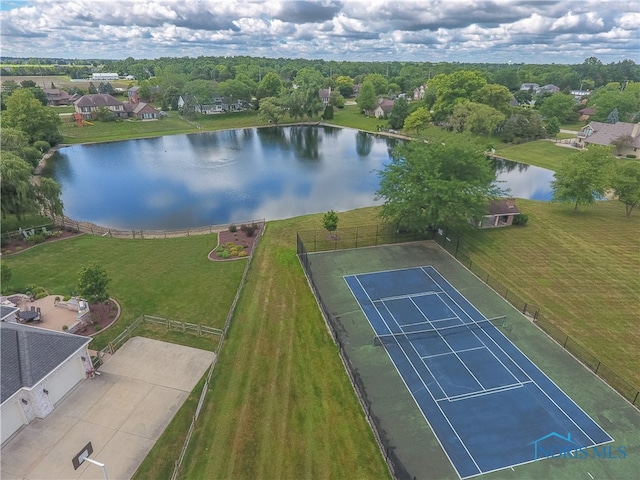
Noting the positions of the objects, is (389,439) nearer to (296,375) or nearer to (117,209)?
(296,375)

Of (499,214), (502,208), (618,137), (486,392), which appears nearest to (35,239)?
(486,392)

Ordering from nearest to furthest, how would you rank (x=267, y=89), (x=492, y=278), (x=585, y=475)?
1. (x=585, y=475)
2. (x=492, y=278)
3. (x=267, y=89)

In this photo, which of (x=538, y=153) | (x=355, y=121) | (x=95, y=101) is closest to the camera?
(x=538, y=153)

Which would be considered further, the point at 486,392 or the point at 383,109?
the point at 383,109

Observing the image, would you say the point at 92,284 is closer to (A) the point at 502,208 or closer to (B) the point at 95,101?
(A) the point at 502,208

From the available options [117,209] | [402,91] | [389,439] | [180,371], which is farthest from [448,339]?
[402,91]

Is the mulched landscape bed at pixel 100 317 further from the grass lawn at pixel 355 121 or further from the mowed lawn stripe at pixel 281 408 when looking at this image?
the grass lawn at pixel 355 121
